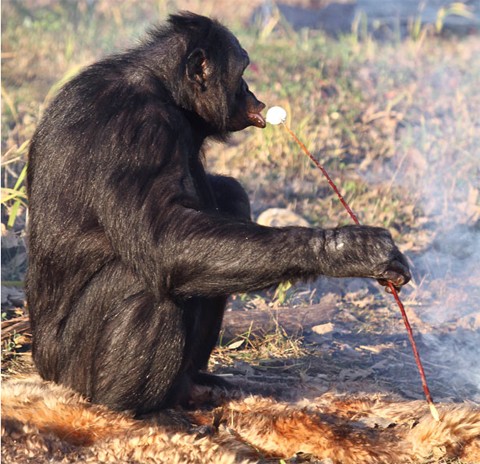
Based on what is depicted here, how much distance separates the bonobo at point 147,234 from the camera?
12.0ft

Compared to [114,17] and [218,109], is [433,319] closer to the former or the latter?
[218,109]

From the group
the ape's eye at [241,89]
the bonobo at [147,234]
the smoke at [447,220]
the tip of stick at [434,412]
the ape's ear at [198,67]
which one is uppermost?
the ape's ear at [198,67]

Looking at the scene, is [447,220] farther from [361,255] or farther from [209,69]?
[361,255]

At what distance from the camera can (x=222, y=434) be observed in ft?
12.9

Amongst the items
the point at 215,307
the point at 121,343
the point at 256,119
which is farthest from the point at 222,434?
the point at 256,119

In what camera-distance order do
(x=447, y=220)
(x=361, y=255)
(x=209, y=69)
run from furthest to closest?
(x=447, y=220) → (x=209, y=69) → (x=361, y=255)

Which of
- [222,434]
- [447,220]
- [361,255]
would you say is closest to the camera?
[361,255]

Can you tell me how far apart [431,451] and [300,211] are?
3195 millimetres

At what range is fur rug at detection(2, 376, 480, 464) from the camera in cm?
370

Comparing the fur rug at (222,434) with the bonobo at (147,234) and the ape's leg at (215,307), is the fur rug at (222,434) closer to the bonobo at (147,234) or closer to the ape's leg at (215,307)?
the bonobo at (147,234)

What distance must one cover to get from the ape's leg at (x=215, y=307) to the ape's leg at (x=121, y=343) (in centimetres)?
42

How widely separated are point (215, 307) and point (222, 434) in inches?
29.4

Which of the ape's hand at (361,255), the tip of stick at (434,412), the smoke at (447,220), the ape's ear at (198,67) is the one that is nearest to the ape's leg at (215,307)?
the ape's ear at (198,67)

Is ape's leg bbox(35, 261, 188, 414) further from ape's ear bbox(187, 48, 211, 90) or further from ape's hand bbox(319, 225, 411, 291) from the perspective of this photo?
ape's ear bbox(187, 48, 211, 90)
